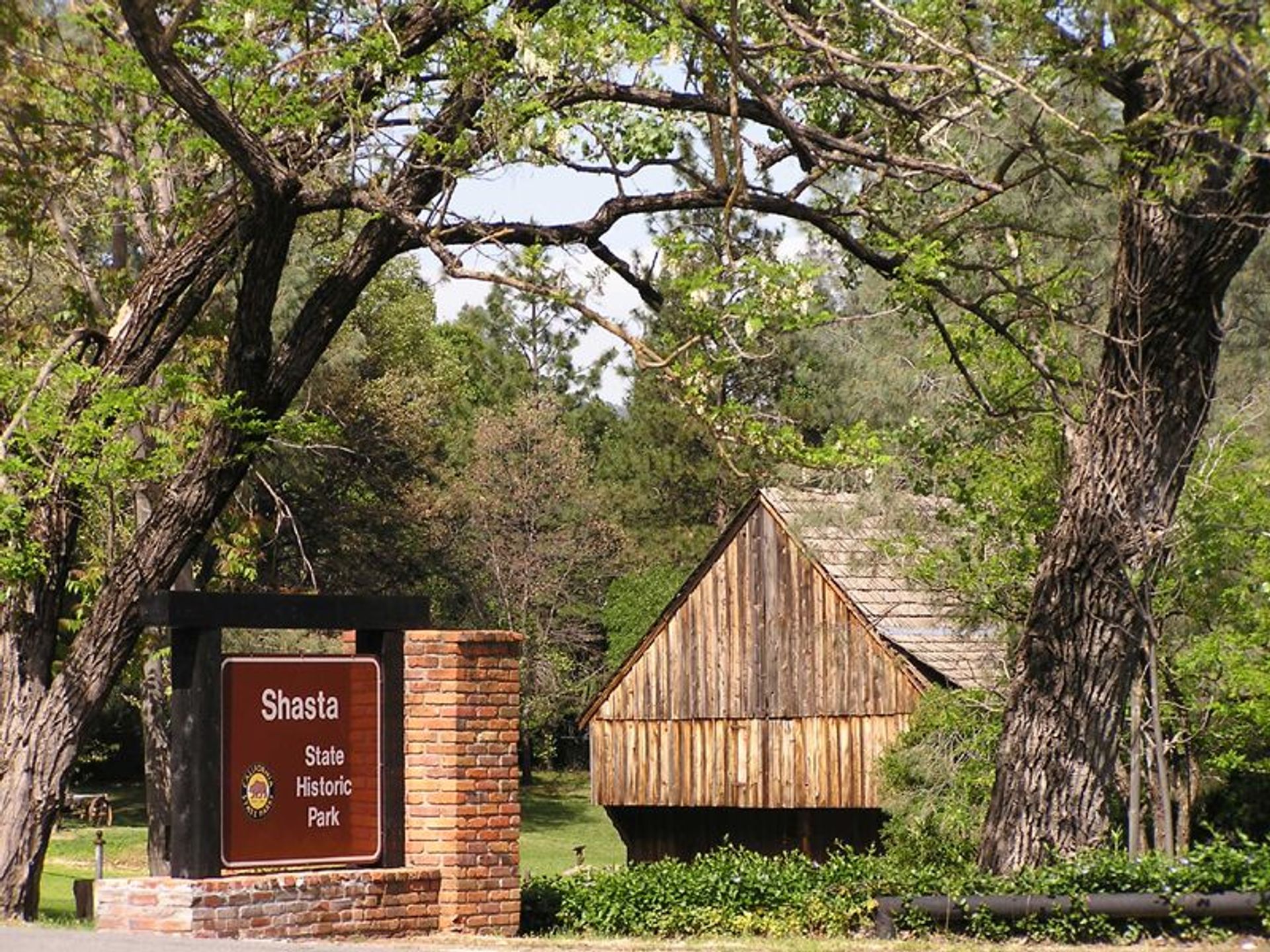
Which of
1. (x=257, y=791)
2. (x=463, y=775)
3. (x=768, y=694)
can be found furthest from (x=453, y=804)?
(x=768, y=694)

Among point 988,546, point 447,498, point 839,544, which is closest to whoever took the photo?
point 988,546

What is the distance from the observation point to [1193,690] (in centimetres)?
2056

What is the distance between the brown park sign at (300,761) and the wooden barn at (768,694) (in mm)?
13954

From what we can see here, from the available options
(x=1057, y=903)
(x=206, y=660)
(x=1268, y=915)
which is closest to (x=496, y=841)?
(x=206, y=660)

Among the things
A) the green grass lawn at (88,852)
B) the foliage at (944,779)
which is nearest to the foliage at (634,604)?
the green grass lawn at (88,852)

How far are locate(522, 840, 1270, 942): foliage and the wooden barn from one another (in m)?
11.6

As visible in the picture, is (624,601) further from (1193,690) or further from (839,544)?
(1193,690)

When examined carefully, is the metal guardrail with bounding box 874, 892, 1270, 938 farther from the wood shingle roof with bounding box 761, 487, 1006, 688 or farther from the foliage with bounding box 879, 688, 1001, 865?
the wood shingle roof with bounding box 761, 487, 1006, 688

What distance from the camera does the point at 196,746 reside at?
13656mm

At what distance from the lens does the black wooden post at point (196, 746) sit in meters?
13.5

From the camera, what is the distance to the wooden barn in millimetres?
30891

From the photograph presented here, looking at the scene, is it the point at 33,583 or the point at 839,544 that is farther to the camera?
the point at 839,544

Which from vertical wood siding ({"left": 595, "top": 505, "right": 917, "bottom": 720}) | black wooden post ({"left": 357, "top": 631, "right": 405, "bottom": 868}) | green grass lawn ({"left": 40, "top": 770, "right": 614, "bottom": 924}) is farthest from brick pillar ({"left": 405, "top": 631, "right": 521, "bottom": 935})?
vertical wood siding ({"left": 595, "top": 505, "right": 917, "bottom": 720})

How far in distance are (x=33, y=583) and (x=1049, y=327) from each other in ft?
34.5
